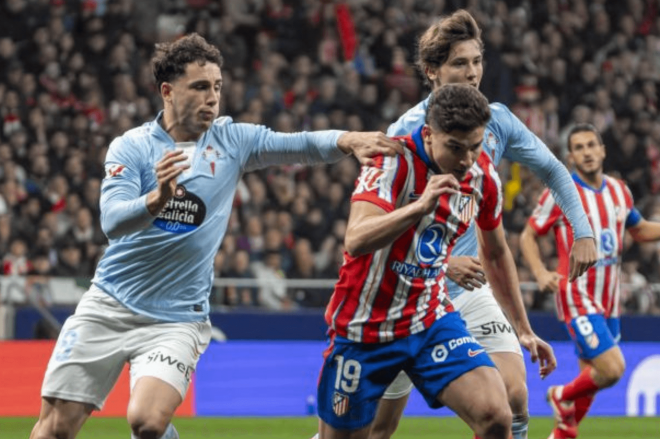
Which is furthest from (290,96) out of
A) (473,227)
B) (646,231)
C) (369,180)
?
(369,180)

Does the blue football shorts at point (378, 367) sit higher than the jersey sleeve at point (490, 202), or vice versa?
the jersey sleeve at point (490, 202)

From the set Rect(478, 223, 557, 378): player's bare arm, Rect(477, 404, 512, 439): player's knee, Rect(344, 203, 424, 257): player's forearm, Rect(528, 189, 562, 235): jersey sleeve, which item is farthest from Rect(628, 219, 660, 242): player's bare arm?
Rect(344, 203, 424, 257): player's forearm

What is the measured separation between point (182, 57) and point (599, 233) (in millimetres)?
4965

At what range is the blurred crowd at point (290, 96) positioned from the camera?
1555cm

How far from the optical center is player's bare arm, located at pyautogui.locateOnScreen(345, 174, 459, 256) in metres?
5.15

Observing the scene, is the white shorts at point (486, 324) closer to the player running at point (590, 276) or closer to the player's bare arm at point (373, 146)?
the player's bare arm at point (373, 146)

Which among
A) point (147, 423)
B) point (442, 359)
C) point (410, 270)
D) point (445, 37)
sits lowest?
point (147, 423)

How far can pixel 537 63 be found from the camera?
67.3ft

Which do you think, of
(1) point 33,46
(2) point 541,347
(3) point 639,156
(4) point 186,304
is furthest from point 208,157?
(3) point 639,156

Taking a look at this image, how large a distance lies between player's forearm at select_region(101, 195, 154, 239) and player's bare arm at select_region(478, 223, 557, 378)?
1720 millimetres

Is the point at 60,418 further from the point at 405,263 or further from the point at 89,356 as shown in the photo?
the point at 405,263

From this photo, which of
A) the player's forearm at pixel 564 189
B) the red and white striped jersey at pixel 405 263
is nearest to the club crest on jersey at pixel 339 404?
the red and white striped jersey at pixel 405 263

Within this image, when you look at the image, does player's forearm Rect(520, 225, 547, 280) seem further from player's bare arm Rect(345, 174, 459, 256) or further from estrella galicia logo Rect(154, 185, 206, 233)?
player's bare arm Rect(345, 174, 459, 256)

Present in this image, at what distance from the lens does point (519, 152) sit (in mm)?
6914
